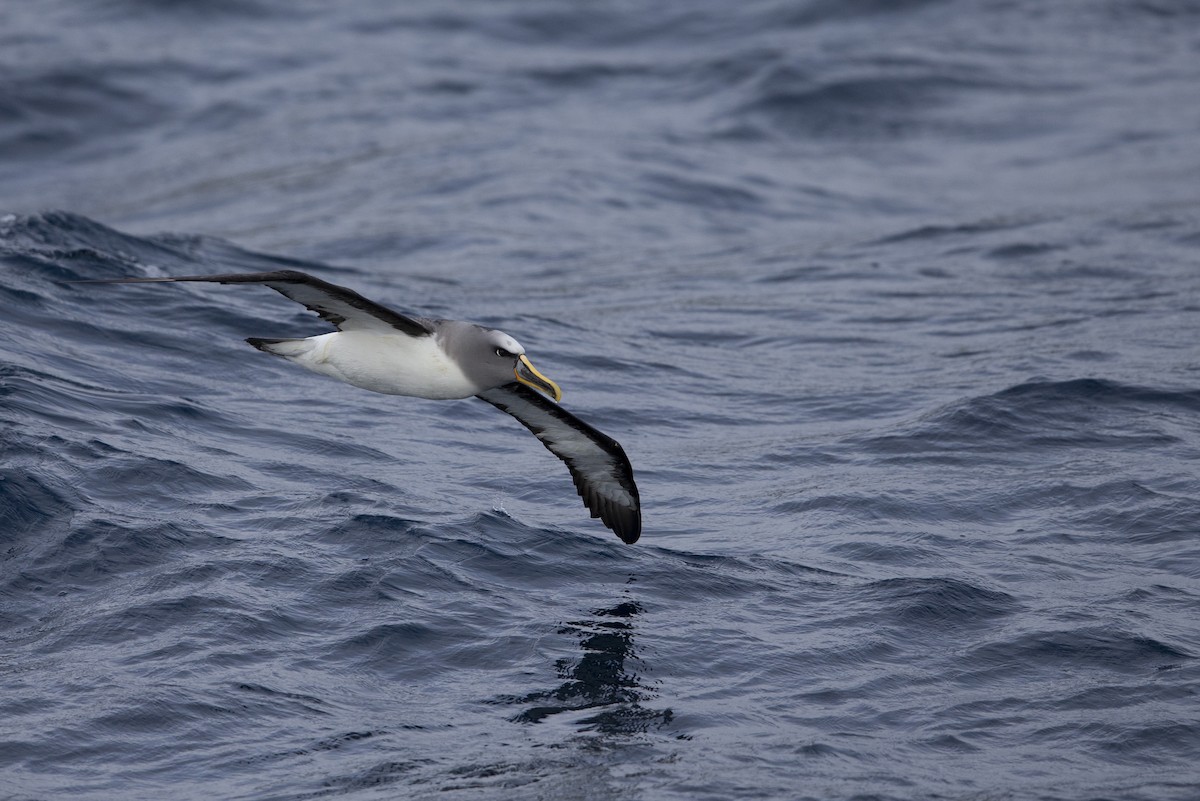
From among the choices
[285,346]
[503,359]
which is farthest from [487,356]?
[285,346]

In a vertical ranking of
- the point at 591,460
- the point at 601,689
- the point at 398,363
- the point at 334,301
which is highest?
the point at 334,301

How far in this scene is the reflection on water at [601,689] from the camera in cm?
963

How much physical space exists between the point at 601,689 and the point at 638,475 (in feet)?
12.8

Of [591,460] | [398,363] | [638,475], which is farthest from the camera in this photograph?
[638,475]

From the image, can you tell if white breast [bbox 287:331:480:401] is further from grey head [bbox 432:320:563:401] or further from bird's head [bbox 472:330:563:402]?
bird's head [bbox 472:330:563:402]

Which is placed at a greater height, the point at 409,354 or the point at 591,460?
the point at 409,354

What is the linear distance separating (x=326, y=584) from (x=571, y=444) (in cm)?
215

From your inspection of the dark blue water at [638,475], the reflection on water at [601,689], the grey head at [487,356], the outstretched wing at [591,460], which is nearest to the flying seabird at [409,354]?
the grey head at [487,356]

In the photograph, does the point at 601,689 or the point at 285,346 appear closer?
the point at 601,689

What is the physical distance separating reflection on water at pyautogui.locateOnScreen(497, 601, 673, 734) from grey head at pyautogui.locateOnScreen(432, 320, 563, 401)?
1.73 meters

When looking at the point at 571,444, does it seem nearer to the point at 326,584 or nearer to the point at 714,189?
the point at 326,584

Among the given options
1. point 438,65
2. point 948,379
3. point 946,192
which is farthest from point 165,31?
point 948,379

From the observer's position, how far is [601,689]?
32.7 feet

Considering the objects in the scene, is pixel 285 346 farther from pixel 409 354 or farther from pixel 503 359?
pixel 503 359
